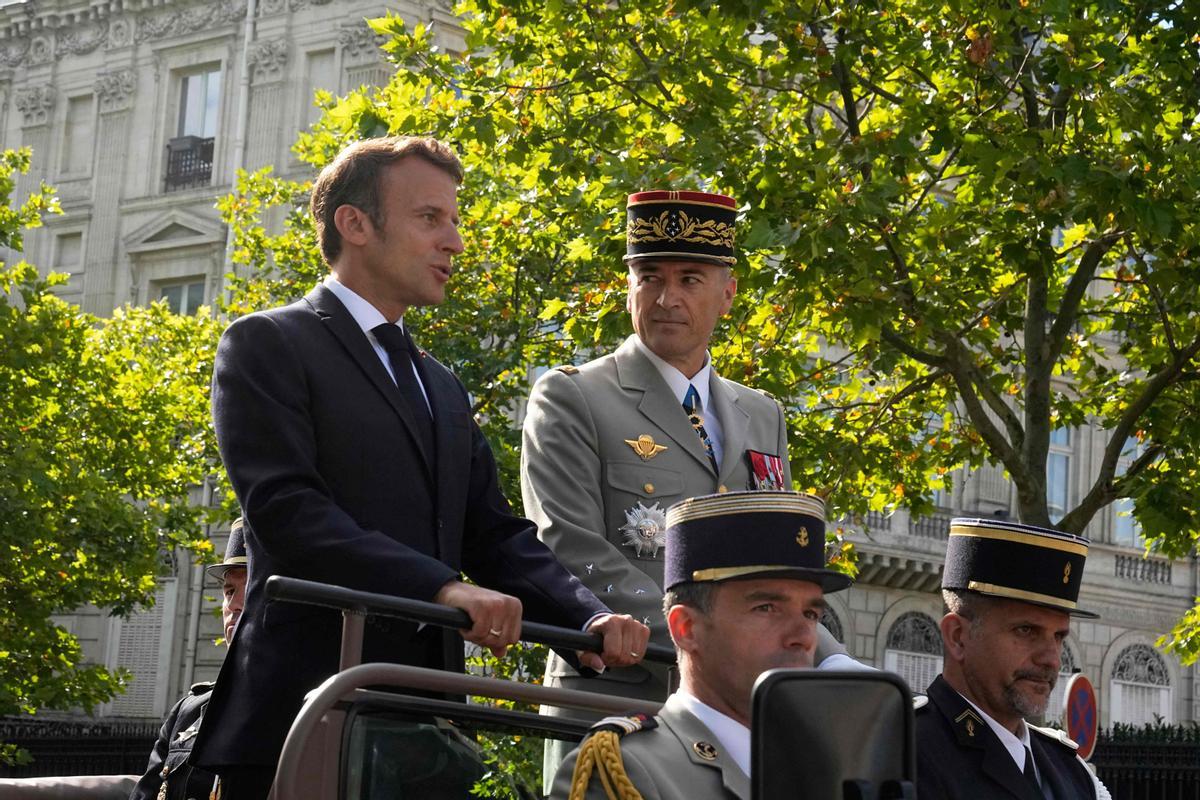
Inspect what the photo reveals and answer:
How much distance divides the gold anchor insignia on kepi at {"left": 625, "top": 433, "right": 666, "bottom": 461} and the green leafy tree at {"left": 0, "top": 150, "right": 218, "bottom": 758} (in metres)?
14.6

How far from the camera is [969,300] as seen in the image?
49.2 feet

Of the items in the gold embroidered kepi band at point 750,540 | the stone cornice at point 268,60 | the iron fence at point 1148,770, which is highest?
the stone cornice at point 268,60

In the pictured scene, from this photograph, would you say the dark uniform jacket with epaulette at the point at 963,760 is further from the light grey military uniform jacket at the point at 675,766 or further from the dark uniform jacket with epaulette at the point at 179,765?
the dark uniform jacket with epaulette at the point at 179,765

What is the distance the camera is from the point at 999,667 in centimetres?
452

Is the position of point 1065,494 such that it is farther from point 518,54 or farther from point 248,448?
point 248,448

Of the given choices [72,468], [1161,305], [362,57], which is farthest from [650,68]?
[362,57]

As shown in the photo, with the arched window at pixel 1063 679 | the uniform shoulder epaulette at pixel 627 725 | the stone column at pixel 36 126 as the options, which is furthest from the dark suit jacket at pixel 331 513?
the stone column at pixel 36 126

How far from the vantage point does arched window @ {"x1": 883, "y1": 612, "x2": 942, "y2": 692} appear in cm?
3884

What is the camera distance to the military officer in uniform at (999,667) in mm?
4457

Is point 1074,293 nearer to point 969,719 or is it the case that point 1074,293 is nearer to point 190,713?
point 190,713

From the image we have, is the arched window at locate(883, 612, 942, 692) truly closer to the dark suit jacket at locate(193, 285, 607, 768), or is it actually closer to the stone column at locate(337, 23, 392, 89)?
the stone column at locate(337, 23, 392, 89)

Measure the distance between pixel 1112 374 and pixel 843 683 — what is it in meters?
14.8

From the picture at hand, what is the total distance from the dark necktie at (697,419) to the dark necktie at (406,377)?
0.94m

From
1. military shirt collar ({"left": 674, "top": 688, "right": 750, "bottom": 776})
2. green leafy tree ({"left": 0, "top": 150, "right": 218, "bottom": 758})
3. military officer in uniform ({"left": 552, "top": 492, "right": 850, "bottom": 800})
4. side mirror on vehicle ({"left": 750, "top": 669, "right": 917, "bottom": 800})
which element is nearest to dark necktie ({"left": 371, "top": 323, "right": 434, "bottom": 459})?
military officer in uniform ({"left": 552, "top": 492, "right": 850, "bottom": 800})
